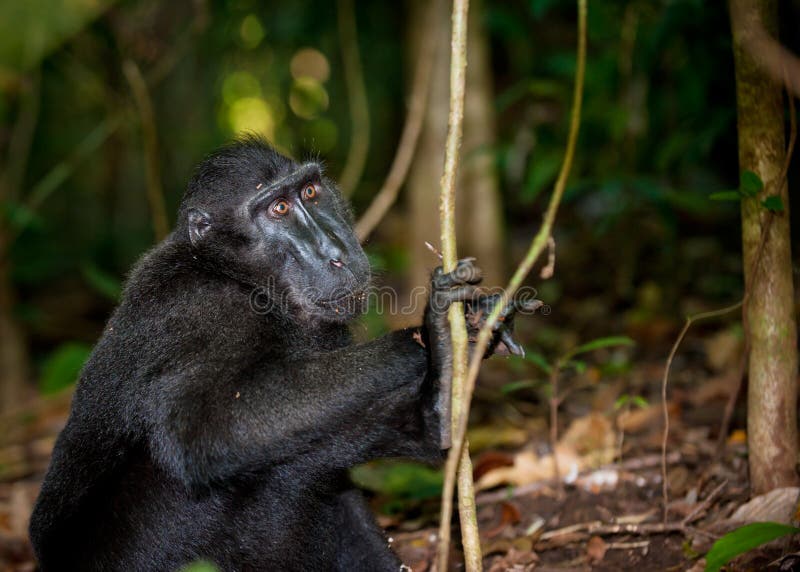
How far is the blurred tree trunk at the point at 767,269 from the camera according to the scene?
309 centimetres

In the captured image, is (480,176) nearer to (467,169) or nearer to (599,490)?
(467,169)

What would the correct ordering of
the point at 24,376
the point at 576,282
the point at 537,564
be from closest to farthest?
the point at 537,564
the point at 24,376
the point at 576,282

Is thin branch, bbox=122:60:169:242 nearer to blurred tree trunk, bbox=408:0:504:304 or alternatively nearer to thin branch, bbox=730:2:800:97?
blurred tree trunk, bbox=408:0:504:304

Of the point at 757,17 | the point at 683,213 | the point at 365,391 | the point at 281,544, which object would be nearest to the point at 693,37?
the point at 757,17

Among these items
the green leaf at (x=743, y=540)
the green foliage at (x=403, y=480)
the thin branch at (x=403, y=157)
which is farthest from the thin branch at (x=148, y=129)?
the green leaf at (x=743, y=540)

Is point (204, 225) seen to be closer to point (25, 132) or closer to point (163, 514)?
point (163, 514)

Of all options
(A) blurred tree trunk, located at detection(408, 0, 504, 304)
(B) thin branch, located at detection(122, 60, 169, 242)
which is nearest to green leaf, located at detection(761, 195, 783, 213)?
(A) blurred tree trunk, located at detection(408, 0, 504, 304)

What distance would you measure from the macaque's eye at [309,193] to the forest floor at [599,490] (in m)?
1.67

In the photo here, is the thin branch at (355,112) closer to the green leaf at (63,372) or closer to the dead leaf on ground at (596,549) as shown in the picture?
the green leaf at (63,372)

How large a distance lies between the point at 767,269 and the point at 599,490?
4.60 ft

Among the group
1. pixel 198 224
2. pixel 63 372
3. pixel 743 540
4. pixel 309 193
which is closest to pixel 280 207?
pixel 309 193

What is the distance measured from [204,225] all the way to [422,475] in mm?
1944

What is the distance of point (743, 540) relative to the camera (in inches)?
99.3

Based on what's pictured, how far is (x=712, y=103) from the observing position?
526 cm
